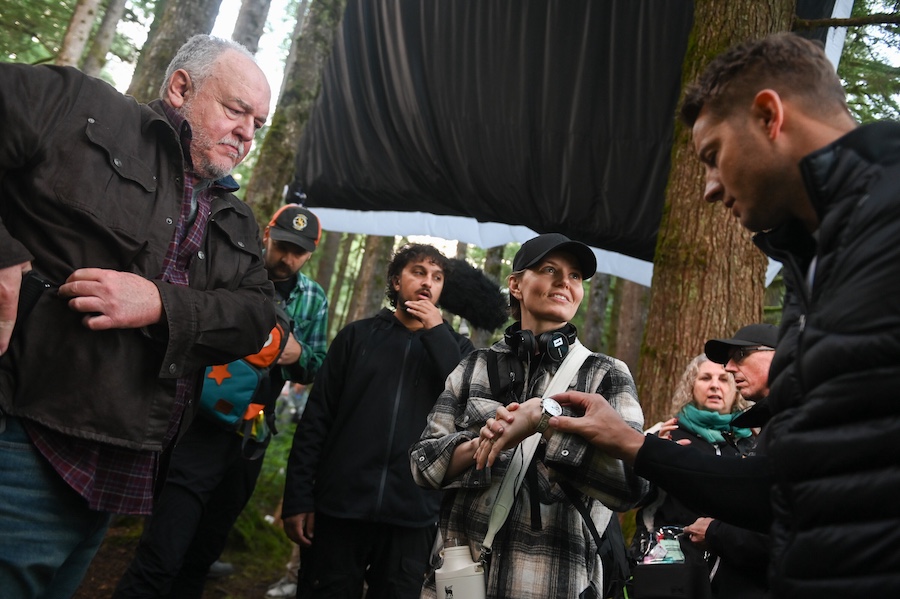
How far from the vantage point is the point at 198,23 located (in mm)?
7969

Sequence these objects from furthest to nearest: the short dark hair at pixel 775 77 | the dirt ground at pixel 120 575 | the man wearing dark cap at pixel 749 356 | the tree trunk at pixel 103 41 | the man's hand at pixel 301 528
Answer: the tree trunk at pixel 103 41 < the dirt ground at pixel 120 575 < the man's hand at pixel 301 528 < the man wearing dark cap at pixel 749 356 < the short dark hair at pixel 775 77

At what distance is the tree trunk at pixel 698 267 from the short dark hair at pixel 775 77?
2.97m

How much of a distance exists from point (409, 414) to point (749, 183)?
2.80m

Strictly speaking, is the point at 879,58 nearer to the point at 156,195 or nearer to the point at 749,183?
the point at 749,183

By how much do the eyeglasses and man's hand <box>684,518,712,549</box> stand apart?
2.90 feet

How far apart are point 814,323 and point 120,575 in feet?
17.5

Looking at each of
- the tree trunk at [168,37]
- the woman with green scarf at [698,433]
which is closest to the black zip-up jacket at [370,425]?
the woman with green scarf at [698,433]

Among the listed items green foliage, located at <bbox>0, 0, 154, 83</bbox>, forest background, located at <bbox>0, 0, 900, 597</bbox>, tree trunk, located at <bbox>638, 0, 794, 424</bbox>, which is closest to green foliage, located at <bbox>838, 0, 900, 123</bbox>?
forest background, located at <bbox>0, 0, 900, 597</bbox>

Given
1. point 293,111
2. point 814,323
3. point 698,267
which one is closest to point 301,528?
point 698,267

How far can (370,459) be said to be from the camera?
3959mm

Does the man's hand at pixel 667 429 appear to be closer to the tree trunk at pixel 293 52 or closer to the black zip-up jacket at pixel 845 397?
the black zip-up jacket at pixel 845 397

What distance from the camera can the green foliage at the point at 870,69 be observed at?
6.52 m

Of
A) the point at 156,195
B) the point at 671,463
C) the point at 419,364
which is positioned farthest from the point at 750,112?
the point at 419,364

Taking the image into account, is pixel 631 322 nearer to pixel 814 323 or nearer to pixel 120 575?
pixel 120 575
